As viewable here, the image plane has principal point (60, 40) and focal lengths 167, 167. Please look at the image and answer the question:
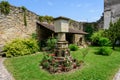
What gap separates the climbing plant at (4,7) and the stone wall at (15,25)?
0.31 m

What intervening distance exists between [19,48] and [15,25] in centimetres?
282

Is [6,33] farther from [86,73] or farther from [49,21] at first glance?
[86,73]

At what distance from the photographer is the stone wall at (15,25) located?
1335 centimetres

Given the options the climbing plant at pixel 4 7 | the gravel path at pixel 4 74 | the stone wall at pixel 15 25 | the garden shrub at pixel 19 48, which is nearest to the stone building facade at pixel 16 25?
the stone wall at pixel 15 25

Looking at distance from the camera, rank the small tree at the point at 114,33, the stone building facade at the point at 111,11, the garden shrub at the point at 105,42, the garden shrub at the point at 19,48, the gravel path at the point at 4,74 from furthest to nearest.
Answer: the stone building facade at the point at 111,11
the garden shrub at the point at 105,42
the small tree at the point at 114,33
the garden shrub at the point at 19,48
the gravel path at the point at 4,74

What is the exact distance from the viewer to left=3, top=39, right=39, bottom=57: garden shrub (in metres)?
12.2

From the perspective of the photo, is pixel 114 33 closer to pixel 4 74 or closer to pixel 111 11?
pixel 111 11

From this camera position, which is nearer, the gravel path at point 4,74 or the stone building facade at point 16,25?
the gravel path at point 4,74

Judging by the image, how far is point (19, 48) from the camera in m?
12.5

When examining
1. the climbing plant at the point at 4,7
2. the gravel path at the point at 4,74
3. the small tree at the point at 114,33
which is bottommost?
the gravel path at the point at 4,74

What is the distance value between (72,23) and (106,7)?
585 cm

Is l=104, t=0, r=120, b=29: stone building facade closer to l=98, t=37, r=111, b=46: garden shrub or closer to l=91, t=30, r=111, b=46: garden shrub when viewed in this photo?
l=91, t=30, r=111, b=46: garden shrub

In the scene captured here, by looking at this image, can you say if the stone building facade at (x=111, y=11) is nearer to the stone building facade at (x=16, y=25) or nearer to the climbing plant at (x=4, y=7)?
the stone building facade at (x=16, y=25)

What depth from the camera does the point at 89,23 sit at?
26.8 m
